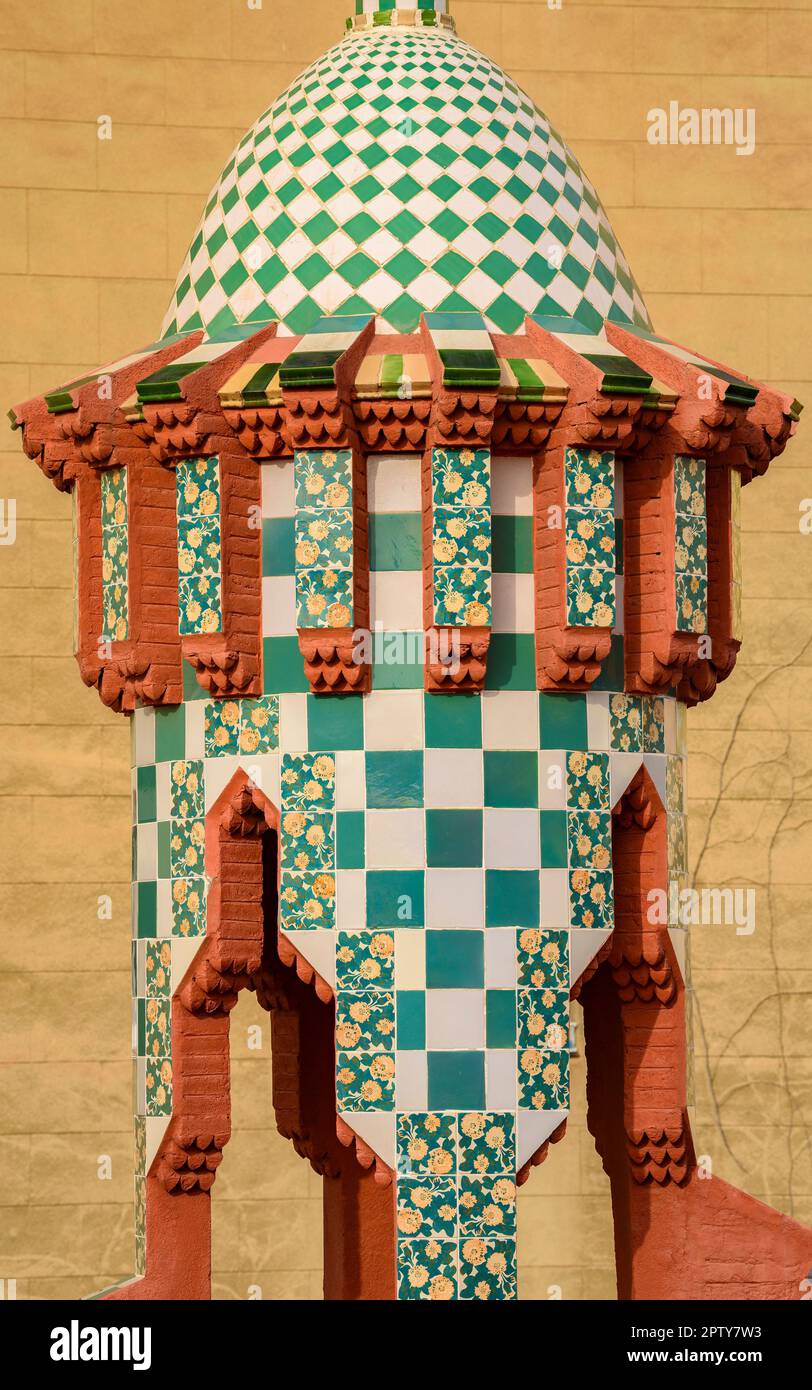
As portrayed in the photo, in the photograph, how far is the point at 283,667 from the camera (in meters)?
12.6

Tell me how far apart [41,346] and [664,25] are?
511 centimetres

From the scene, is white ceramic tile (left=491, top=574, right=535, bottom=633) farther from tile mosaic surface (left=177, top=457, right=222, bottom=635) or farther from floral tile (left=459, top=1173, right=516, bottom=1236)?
floral tile (left=459, top=1173, right=516, bottom=1236)

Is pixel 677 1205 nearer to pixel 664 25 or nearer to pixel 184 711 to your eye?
pixel 184 711

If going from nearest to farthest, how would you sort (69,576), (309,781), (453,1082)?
1. (453,1082)
2. (309,781)
3. (69,576)

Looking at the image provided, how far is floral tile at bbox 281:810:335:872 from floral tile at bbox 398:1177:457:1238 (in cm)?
152

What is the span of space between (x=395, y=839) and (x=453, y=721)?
604 millimetres

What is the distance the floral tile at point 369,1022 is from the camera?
12.3 metres

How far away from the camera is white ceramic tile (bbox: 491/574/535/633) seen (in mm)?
12594

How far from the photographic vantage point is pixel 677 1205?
1354 cm

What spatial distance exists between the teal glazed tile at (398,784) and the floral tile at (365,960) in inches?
23.3

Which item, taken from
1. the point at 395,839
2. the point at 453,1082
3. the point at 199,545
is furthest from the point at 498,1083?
the point at 199,545

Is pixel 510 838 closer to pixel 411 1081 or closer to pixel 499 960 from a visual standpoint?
pixel 499 960

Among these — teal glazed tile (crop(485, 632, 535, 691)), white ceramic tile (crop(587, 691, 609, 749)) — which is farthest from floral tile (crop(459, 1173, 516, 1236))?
teal glazed tile (crop(485, 632, 535, 691))

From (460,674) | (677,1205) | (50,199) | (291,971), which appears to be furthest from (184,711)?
(50,199)
